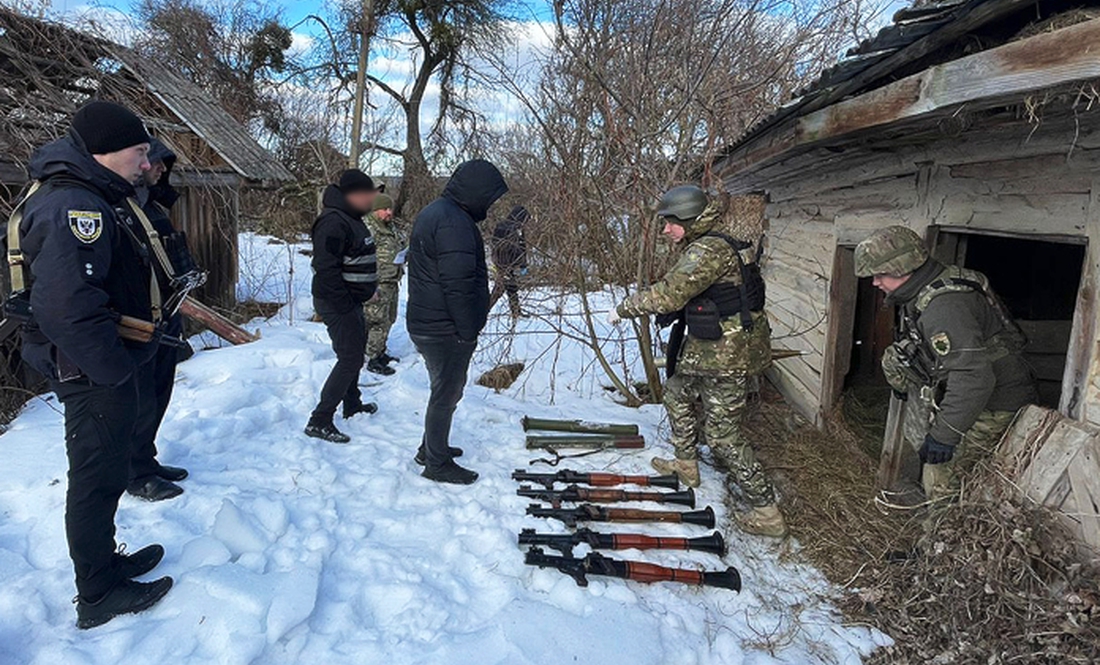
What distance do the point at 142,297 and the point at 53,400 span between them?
3.25 meters

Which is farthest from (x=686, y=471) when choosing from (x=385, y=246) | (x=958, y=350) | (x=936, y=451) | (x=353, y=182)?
(x=385, y=246)

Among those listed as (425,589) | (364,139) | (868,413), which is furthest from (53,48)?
(364,139)

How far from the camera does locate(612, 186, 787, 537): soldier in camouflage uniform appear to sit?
344cm

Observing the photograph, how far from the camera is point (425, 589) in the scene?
8.94 feet

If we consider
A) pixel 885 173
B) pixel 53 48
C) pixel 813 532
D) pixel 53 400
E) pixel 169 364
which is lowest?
pixel 813 532

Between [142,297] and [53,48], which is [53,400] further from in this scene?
[53,48]

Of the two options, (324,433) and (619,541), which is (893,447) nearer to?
(619,541)

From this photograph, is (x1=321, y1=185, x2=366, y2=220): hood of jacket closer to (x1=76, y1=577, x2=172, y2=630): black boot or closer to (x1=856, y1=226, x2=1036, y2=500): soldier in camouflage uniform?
(x1=76, y1=577, x2=172, y2=630): black boot

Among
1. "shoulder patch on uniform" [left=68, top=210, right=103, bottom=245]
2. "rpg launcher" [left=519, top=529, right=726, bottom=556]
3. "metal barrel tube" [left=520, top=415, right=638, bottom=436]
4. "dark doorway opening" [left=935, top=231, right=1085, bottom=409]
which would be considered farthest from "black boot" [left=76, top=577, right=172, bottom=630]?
"dark doorway opening" [left=935, top=231, right=1085, bottom=409]

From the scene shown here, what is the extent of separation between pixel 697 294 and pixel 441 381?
1.60m

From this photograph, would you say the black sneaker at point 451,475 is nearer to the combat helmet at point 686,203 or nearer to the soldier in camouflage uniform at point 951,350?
the combat helmet at point 686,203

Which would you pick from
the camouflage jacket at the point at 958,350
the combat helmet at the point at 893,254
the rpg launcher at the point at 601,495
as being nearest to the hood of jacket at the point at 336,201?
the rpg launcher at the point at 601,495

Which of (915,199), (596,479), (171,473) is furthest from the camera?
(596,479)

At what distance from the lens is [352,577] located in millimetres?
2758
